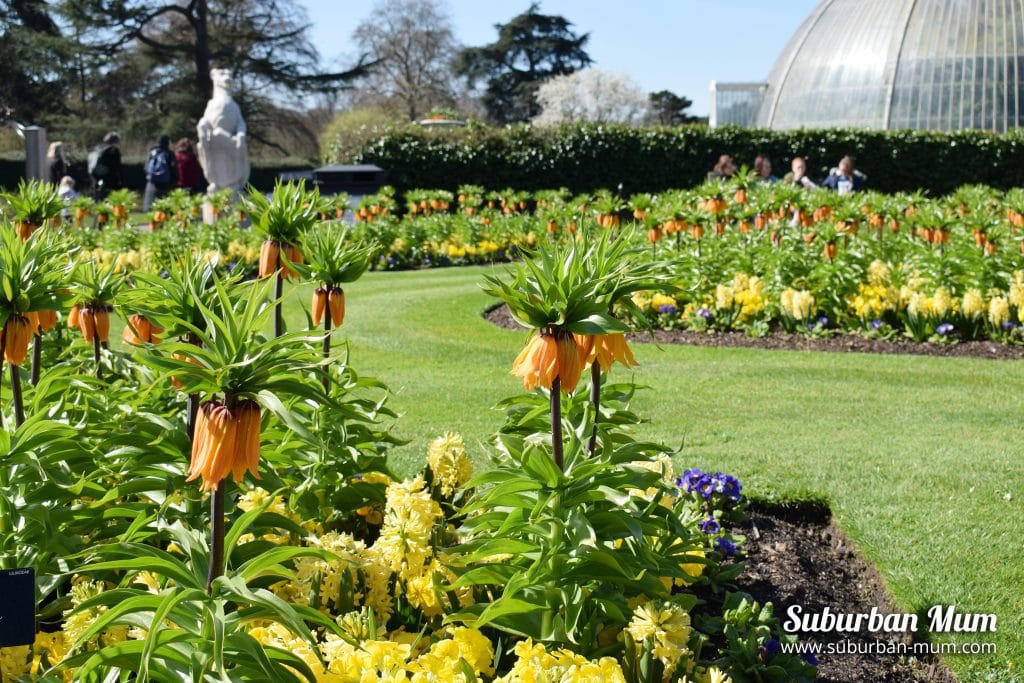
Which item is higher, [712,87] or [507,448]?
[712,87]

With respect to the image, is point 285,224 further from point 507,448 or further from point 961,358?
point 961,358

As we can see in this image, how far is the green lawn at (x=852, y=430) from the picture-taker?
3.50 metres

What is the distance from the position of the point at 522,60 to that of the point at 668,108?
11.5 meters

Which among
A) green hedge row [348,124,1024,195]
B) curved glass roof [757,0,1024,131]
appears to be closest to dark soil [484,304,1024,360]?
green hedge row [348,124,1024,195]

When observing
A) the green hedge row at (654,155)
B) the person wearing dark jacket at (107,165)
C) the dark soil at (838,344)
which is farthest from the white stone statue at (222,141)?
the dark soil at (838,344)

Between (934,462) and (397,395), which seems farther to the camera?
(397,395)

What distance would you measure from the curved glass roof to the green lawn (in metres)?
27.3

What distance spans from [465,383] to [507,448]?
410cm

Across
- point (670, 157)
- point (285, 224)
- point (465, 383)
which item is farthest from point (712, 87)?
point (285, 224)

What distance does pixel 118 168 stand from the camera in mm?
15547

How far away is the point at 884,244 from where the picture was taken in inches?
343

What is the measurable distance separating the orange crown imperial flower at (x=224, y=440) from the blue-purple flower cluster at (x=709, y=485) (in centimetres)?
231

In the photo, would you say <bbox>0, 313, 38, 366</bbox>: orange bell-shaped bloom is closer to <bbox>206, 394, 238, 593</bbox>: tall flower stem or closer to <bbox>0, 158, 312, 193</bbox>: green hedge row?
<bbox>206, 394, 238, 593</bbox>: tall flower stem

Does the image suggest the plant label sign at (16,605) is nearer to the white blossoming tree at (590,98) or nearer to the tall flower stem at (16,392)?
the tall flower stem at (16,392)
